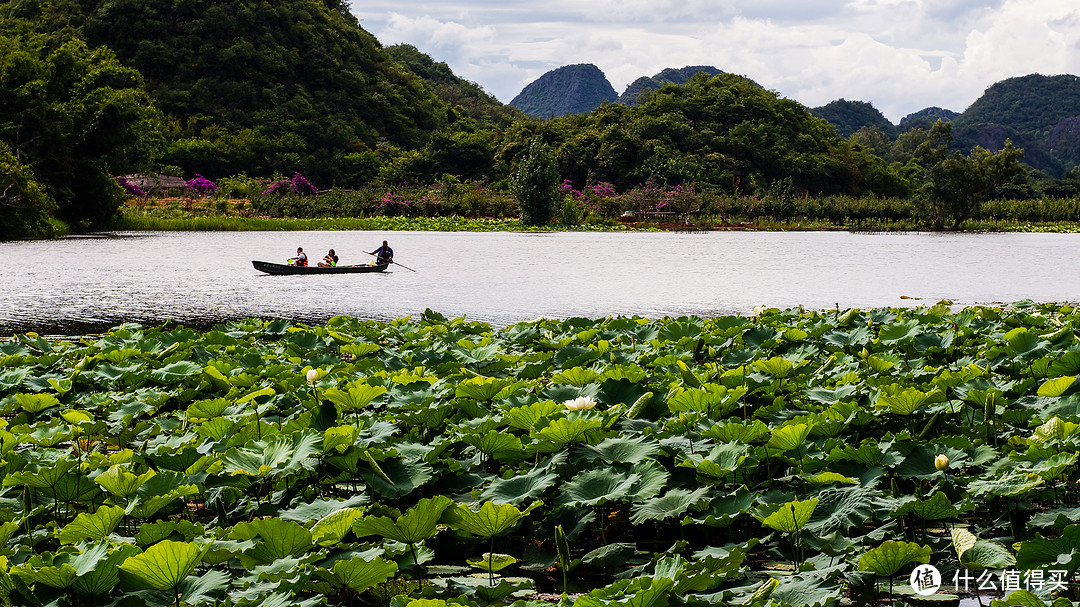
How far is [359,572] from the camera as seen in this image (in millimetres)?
1799

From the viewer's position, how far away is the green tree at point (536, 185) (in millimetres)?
30453

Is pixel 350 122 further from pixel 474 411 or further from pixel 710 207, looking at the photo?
pixel 474 411

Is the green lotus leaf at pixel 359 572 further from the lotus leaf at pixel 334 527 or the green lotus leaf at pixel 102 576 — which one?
the green lotus leaf at pixel 102 576

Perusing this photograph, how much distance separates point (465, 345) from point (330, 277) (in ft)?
34.3

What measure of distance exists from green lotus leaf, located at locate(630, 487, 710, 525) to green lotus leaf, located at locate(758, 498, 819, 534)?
30 centimetres

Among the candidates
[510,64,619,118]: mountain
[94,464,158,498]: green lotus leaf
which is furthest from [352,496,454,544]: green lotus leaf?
[510,64,619,118]: mountain

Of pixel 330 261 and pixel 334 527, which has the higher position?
pixel 334 527

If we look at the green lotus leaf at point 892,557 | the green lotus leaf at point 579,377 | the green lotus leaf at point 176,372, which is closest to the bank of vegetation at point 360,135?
the green lotus leaf at point 176,372

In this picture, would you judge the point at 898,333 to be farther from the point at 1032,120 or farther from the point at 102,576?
the point at 1032,120

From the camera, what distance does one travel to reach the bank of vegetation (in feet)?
86.8

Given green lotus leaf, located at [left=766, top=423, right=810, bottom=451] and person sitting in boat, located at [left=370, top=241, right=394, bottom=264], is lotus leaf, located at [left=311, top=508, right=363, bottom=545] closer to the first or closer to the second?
green lotus leaf, located at [left=766, top=423, right=810, bottom=451]

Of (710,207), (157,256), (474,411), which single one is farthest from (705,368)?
(710,207)

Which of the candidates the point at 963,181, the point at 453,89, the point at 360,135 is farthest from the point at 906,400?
the point at 453,89

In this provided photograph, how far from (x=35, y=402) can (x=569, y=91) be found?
135m
